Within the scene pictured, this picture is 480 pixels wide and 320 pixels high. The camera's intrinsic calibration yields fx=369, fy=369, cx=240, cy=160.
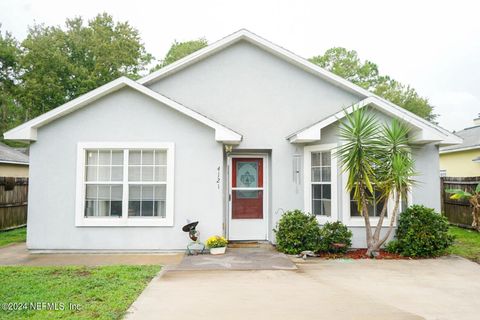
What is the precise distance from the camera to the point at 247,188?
416 inches

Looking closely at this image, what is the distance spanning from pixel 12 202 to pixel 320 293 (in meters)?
13.3

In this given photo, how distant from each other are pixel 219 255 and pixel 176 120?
358cm

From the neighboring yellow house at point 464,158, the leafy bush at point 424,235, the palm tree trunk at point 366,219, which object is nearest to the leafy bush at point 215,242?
the palm tree trunk at point 366,219

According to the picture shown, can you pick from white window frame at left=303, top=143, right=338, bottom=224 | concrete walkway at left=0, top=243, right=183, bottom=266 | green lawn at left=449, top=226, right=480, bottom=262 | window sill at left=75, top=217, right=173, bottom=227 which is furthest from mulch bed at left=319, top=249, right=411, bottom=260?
window sill at left=75, top=217, right=173, bottom=227

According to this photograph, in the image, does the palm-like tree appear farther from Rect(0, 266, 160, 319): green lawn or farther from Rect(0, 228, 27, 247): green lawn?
Rect(0, 228, 27, 247): green lawn

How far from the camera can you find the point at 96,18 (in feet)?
109

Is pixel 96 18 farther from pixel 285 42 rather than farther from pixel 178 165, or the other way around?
pixel 178 165

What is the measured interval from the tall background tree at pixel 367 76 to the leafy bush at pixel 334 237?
31386 millimetres

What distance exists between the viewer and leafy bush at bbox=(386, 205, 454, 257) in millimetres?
8789

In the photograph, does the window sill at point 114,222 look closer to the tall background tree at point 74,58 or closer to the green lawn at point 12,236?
the green lawn at point 12,236

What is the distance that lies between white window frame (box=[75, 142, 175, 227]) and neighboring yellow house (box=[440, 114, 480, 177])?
1518 cm

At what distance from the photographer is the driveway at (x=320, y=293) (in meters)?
5.05

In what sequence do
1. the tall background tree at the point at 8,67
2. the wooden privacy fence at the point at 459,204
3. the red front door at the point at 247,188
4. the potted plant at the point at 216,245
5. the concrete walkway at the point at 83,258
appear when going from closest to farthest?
the concrete walkway at the point at 83,258
the potted plant at the point at 216,245
the red front door at the point at 247,188
the wooden privacy fence at the point at 459,204
the tall background tree at the point at 8,67

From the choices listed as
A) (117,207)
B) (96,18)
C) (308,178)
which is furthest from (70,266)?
(96,18)
